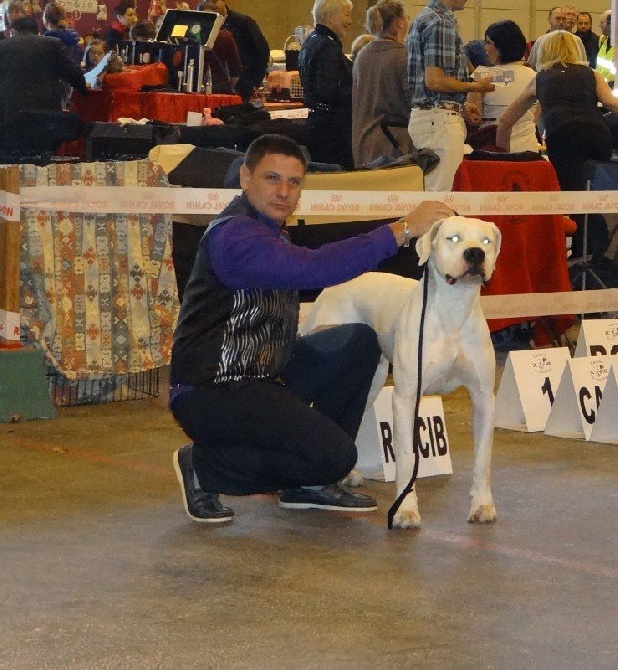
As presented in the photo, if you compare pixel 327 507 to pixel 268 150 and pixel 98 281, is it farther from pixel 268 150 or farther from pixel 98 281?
pixel 98 281

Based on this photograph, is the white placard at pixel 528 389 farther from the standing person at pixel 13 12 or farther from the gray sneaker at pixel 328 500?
the standing person at pixel 13 12

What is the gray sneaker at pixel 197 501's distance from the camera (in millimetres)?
4395

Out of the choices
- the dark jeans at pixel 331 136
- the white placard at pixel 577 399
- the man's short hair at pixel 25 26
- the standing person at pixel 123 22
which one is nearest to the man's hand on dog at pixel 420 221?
the white placard at pixel 577 399

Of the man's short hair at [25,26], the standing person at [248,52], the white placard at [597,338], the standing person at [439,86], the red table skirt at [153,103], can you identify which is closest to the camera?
the white placard at [597,338]

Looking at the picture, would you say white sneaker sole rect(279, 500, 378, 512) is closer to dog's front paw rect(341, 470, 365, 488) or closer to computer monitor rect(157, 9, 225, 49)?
dog's front paw rect(341, 470, 365, 488)

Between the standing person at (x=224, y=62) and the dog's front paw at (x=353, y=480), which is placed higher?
the standing person at (x=224, y=62)

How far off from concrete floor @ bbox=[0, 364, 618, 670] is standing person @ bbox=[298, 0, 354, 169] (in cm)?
425

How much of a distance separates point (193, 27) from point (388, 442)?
24.4ft

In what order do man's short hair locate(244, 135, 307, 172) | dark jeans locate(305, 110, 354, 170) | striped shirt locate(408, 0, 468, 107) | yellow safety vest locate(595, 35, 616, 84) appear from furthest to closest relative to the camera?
yellow safety vest locate(595, 35, 616, 84) < dark jeans locate(305, 110, 354, 170) < striped shirt locate(408, 0, 468, 107) < man's short hair locate(244, 135, 307, 172)

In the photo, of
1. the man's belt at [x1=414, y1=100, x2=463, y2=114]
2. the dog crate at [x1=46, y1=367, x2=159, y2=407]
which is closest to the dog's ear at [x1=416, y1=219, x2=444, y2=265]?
the dog crate at [x1=46, y1=367, x2=159, y2=407]

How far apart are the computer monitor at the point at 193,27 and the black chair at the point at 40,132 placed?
5.82 ft

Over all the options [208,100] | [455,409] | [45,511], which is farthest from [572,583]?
[208,100]

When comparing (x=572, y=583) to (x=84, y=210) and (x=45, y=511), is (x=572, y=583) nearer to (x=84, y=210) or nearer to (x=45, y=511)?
(x=45, y=511)

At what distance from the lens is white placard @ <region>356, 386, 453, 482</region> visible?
507 centimetres
